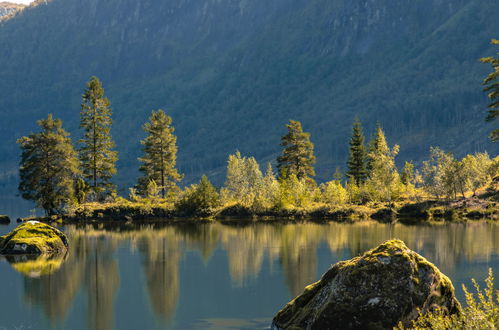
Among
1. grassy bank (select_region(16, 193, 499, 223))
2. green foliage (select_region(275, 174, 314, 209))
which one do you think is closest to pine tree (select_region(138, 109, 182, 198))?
grassy bank (select_region(16, 193, 499, 223))

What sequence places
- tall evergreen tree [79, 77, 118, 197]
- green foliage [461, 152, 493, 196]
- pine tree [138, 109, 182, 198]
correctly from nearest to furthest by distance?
1. green foliage [461, 152, 493, 196]
2. tall evergreen tree [79, 77, 118, 197]
3. pine tree [138, 109, 182, 198]

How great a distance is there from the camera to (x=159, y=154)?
111 m

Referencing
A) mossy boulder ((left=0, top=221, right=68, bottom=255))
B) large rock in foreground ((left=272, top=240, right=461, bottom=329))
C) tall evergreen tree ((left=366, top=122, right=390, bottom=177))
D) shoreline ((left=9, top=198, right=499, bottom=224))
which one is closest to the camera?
large rock in foreground ((left=272, top=240, right=461, bottom=329))

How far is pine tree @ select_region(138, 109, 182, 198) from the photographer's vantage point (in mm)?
109125

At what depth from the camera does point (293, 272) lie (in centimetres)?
4662

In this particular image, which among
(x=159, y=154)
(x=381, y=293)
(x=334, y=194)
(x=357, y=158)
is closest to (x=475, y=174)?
(x=334, y=194)

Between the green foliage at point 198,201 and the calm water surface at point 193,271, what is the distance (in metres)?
20.9

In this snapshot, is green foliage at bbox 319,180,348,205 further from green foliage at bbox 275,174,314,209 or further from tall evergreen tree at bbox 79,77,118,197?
tall evergreen tree at bbox 79,77,118,197

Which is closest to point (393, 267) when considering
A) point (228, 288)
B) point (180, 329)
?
point (180, 329)

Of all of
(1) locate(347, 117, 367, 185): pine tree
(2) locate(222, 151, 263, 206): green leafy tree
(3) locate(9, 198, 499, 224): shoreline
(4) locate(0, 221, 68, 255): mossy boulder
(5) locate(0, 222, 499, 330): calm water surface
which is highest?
(1) locate(347, 117, 367, 185): pine tree

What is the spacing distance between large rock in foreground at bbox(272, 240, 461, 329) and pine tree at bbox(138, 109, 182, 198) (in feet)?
270

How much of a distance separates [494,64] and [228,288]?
139 feet

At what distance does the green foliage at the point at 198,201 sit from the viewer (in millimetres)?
101000

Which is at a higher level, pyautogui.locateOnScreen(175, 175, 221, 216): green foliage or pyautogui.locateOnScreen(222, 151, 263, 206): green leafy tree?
pyautogui.locateOnScreen(222, 151, 263, 206): green leafy tree
